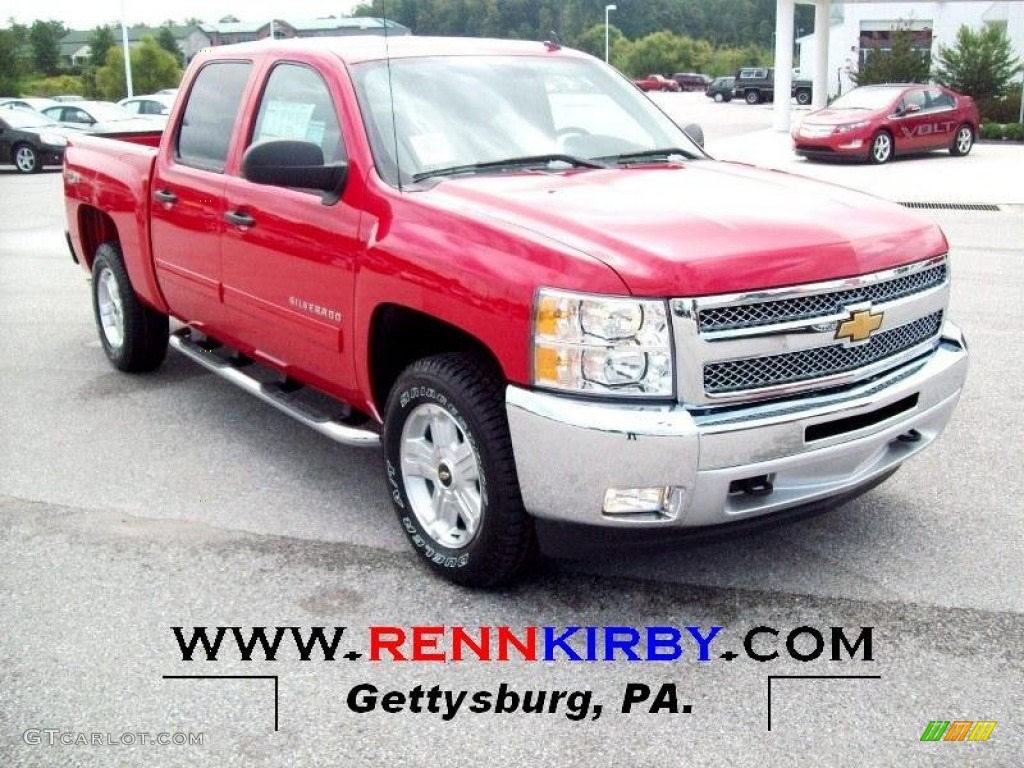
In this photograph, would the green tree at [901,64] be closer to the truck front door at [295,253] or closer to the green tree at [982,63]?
the green tree at [982,63]

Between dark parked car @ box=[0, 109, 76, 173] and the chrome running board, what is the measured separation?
1976 centimetres

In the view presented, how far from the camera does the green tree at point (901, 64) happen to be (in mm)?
33812

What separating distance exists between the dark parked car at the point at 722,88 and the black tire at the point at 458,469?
5728cm

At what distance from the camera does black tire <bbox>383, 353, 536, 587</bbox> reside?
3682mm

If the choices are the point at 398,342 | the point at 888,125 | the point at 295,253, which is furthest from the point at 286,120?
the point at 888,125

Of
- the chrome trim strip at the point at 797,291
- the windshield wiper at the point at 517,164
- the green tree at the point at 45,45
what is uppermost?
the green tree at the point at 45,45

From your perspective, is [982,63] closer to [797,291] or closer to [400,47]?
[400,47]

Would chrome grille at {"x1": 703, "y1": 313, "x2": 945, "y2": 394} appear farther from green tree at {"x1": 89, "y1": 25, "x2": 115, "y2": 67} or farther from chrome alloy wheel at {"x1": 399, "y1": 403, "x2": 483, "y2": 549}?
green tree at {"x1": 89, "y1": 25, "x2": 115, "y2": 67}

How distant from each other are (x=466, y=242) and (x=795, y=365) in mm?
1145

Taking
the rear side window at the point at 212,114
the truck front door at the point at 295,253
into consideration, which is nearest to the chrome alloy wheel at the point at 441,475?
the truck front door at the point at 295,253

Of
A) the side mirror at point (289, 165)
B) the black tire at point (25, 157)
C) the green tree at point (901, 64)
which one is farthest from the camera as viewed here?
the green tree at point (901, 64)

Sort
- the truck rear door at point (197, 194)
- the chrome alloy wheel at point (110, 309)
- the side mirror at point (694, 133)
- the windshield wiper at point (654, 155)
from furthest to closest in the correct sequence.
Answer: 1. the chrome alloy wheel at point (110, 309)
2. the side mirror at point (694, 133)
3. the truck rear door at point (197, 194)
4. the windshield wiper at point (654, 155)

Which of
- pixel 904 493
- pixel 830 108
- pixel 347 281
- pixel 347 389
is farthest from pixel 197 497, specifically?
pixel 830 108

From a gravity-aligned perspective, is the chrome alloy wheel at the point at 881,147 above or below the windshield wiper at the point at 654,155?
below
